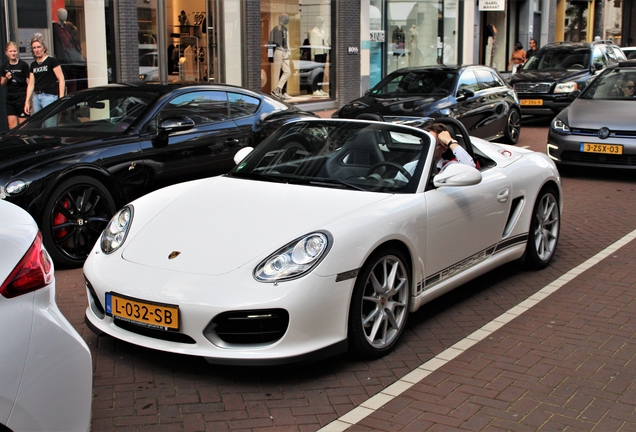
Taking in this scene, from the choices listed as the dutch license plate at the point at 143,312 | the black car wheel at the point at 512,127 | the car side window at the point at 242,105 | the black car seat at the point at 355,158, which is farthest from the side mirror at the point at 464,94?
the dutch license plate at the point at 143,312

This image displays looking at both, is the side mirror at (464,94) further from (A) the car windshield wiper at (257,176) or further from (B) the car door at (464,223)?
(A) the car windshield wiper at (257,176)

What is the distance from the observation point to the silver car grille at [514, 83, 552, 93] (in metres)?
18.0

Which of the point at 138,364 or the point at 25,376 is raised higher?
the point at 25,376

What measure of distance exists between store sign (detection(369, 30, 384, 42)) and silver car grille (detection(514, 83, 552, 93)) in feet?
18.3

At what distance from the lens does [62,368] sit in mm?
2742

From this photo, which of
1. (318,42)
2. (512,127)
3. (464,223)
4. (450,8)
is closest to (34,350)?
(464,223)

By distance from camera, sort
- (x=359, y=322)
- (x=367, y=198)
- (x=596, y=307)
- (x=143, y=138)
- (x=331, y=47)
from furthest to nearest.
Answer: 1. (x=331, y=47)
2. (x=143, y=138)
3. (x=596, y=307)
4. (x=367, y=198)
5. (x=359, y=322)

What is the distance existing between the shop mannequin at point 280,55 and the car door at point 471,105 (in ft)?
21.4

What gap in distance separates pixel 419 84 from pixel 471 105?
0.96m

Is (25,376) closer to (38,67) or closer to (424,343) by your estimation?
(424,343)

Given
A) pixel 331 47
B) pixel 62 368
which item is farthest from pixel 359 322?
pixel 331 47

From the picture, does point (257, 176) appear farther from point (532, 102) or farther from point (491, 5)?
point (491, 5)

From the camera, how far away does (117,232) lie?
197 inches

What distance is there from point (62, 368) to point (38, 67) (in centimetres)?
A: 982
